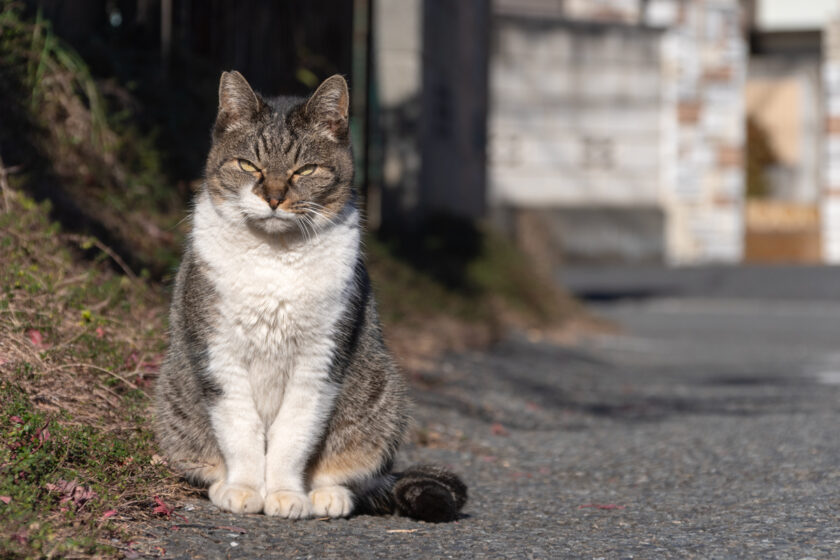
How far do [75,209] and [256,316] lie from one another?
2.97m

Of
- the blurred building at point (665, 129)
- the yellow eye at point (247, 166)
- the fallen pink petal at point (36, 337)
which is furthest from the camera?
the blurred building at point (665, 129)

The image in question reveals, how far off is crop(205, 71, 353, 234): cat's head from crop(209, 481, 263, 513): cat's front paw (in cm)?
81

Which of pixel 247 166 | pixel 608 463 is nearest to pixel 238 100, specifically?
Answer: pixel 247 166

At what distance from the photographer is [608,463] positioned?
15.8 ft

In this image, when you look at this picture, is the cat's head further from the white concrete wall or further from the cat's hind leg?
the white concrete wall

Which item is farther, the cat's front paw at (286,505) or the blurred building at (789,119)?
the blurred building at (789,119)

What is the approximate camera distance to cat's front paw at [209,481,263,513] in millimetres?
3355

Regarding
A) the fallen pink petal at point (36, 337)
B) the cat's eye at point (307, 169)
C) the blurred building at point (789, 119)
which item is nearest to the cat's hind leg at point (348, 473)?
the cat's eye at point (307, 169)

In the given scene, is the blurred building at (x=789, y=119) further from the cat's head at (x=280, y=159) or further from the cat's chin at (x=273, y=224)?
the cat's chin at (x=273, y=224)

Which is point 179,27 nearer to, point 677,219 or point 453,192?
point 453,192

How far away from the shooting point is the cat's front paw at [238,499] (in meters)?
3.36

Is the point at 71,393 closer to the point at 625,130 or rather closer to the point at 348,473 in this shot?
the point at 348,473

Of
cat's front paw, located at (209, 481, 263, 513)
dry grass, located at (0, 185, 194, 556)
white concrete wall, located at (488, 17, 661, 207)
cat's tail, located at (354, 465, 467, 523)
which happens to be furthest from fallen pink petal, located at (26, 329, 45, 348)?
white concrete wall, located at (488, 17, 661, 207)

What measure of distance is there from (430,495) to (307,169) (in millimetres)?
1129
